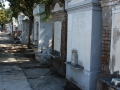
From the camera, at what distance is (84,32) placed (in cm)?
556

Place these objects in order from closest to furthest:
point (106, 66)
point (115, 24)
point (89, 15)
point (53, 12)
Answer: point (115, 24)
point (106, 66)
point (89, 15)
point (53, 12)

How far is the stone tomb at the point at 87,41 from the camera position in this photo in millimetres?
5262

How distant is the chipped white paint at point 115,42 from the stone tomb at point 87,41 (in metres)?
0.96

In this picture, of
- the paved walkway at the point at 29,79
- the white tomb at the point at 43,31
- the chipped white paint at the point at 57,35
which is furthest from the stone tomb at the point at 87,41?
the white tomb at the point at 43,31

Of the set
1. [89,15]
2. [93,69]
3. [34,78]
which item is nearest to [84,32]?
[89,15]

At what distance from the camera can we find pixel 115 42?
14.0 ft

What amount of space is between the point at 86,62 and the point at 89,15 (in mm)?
1284

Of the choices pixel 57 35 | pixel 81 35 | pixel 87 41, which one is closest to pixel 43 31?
pixel 57 35

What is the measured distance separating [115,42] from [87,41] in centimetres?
122

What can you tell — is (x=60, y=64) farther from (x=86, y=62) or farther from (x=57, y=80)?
(x=86, y=62)

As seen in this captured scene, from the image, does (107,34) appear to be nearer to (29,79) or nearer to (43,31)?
(29,79)

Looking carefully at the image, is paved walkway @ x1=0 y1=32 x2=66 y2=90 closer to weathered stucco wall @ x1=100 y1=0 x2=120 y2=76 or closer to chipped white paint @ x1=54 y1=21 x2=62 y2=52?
chipped white paint @ x1=54 y1=21 x2=62 y2=52

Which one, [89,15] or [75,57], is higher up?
[89,15]

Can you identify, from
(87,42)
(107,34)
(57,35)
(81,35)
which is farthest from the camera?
(57,35)
